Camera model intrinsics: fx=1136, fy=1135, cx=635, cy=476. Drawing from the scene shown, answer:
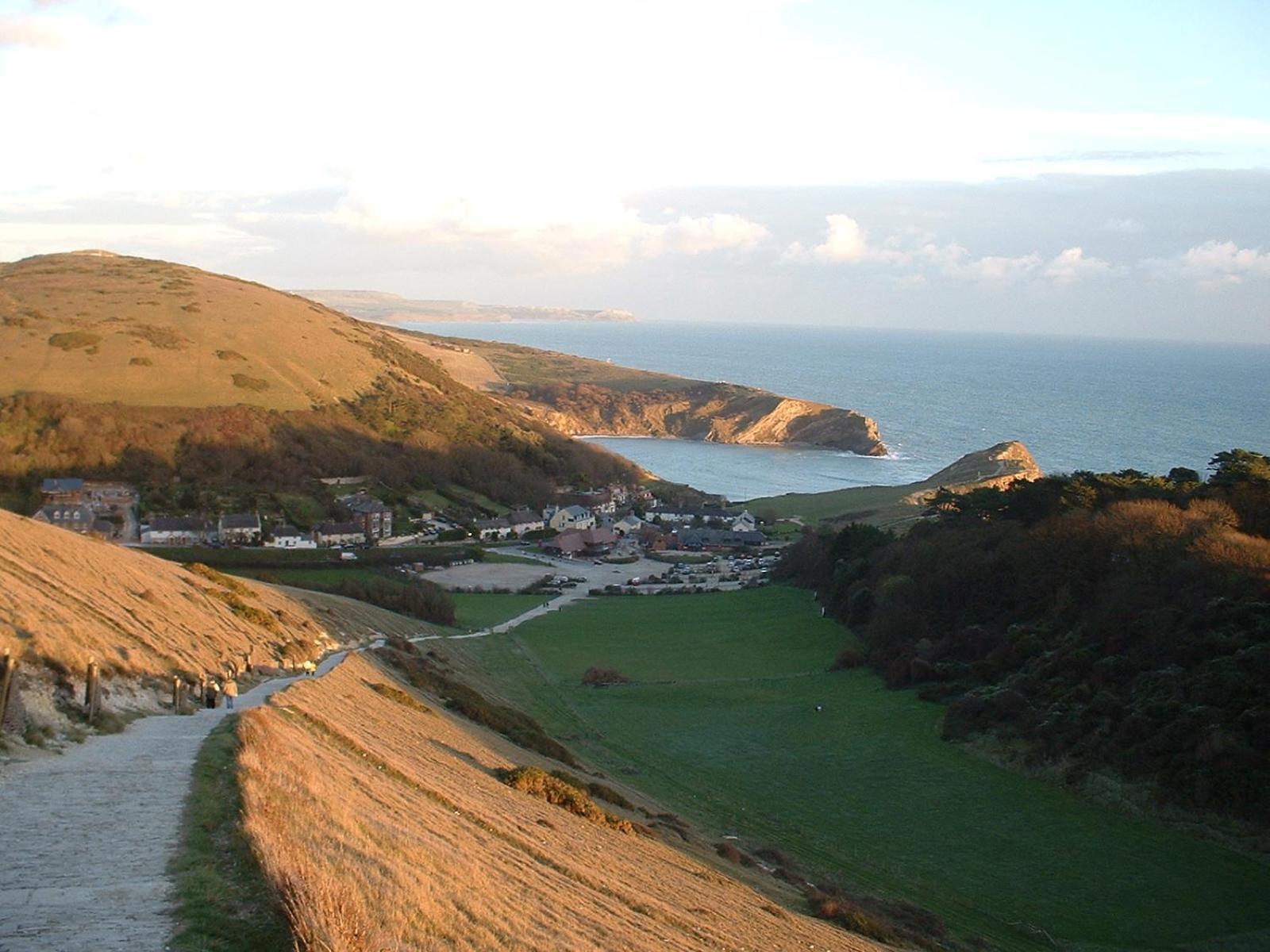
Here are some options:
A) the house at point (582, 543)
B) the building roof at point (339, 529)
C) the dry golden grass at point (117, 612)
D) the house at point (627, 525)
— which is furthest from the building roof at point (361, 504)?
the dry golden grass at point (117, 612)

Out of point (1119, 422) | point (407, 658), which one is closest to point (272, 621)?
point (407, 658)

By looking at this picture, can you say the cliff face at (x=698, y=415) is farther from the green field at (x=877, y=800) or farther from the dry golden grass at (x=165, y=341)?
the green field at (x=877, y=800)

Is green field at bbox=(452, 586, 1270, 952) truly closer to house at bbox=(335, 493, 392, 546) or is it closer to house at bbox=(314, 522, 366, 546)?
house at bbox=(314, 522, 366, 546)

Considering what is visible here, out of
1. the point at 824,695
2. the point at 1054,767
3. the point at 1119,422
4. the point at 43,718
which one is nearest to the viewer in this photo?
the point at 43,718

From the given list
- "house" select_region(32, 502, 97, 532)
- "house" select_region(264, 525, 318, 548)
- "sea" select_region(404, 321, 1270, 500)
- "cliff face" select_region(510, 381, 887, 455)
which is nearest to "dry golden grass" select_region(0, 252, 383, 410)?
"house" select_region(32, 502, 97, 532)

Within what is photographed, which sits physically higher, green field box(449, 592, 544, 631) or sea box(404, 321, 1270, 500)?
sea box(404, 321, 1270, 500)

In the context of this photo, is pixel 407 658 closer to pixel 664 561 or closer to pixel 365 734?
pixel 365 734
